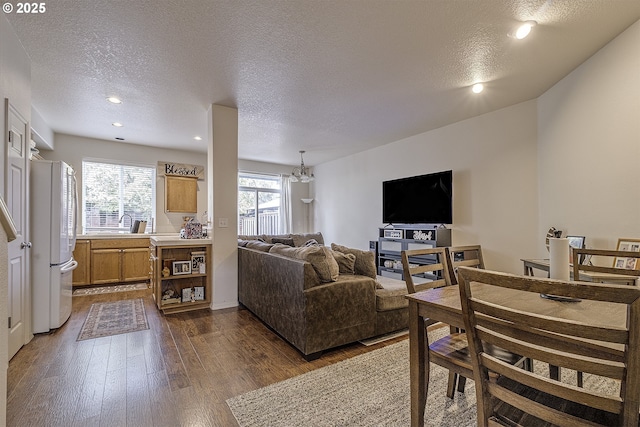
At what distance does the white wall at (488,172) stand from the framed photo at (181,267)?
3.59 m

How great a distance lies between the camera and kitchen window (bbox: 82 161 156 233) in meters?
5.32

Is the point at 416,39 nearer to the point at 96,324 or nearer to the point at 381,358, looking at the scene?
the point at 381,358

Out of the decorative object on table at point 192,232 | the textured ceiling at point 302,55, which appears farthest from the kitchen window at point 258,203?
the decorative object on table at point 192,232

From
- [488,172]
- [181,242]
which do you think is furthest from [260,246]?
[488,172]

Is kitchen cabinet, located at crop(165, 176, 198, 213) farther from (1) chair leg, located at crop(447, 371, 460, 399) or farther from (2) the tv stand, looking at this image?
(1) chair leg, located at crop(447, 371, 460, 399)

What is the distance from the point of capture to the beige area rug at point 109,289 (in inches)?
177

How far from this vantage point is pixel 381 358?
2.35m

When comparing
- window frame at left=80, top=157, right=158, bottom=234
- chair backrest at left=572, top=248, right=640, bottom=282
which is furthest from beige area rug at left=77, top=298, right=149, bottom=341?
chair backrest at left=572, top=248, right=640, bottom=282

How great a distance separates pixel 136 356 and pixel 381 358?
2078 mm

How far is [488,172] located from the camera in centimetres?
408

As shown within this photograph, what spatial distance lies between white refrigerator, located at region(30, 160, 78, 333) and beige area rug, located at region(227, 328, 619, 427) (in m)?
2.50

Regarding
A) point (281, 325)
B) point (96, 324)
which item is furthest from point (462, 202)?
point (96, 324)

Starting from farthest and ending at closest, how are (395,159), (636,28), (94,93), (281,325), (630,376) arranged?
(395,159), (94,93), (281,325), (636,28), (630,376)

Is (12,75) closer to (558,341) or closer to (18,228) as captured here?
(18,228)
